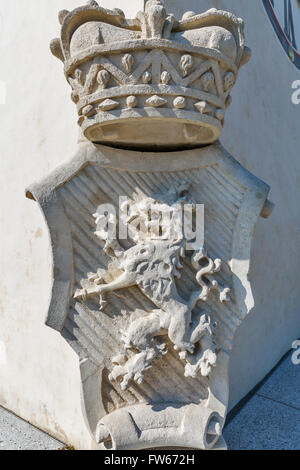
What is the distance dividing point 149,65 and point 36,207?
0.88m

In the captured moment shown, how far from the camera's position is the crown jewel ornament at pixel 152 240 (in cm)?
100

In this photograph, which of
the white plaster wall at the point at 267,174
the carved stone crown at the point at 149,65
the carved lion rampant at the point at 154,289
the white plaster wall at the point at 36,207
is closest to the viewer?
the carved stone crown at the point at 149,65

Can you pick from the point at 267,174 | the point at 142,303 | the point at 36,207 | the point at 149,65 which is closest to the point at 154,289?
the point at 142,303

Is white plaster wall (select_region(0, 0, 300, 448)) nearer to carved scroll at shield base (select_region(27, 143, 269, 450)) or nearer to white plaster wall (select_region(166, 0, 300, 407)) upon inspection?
white plaster wall (select_region(166, 0, 300, 407))

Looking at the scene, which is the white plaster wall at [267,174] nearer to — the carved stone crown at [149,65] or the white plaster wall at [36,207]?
the white plaster wall at [36,207]

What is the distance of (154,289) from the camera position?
3.63ft

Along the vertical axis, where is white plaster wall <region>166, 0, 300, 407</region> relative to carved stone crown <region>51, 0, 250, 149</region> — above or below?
below

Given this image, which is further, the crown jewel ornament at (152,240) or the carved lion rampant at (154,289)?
the carved lion rampant at (154,289)

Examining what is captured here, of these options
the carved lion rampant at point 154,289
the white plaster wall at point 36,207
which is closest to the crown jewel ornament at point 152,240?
the carved lion rampant at point 154,289

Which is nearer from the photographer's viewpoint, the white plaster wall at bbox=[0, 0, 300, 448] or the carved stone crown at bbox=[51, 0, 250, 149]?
the carved stone crown at bbox=[51, 0, 250, 149]

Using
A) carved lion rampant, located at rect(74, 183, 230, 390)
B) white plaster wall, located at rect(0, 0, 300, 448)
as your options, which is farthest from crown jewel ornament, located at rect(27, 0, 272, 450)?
white plaster wall, located at rect(0, 0, 300, 448)

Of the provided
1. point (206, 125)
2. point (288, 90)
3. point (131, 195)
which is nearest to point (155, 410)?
point (131, 195)

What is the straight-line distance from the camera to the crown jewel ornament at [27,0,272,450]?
996 millimetres

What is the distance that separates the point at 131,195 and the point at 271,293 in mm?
1278
